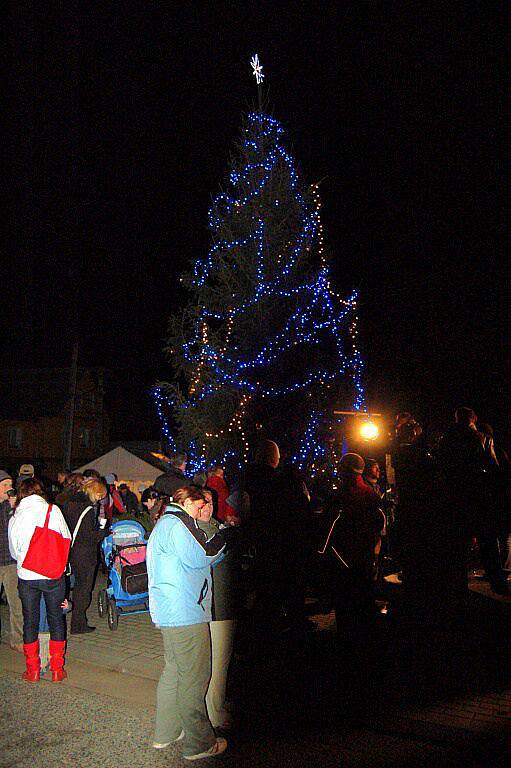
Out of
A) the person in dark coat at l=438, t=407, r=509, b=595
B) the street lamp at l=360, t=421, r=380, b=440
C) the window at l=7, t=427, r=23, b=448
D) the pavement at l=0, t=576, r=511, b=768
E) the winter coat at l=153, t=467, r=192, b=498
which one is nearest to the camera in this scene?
the pavement at l=0, t=576, r=511, b=768

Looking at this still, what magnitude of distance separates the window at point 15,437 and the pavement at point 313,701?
1914 inches

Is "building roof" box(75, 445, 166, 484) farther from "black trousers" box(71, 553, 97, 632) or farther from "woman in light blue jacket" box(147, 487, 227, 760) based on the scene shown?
"woman in light blue jacket" box(147, 487, 227, 760)

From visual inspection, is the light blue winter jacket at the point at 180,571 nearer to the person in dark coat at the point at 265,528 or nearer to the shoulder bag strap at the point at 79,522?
the person in dark coat at the point at 265,528

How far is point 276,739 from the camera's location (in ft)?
16.2

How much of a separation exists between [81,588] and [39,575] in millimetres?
2174

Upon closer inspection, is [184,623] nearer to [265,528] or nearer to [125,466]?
[265,528]

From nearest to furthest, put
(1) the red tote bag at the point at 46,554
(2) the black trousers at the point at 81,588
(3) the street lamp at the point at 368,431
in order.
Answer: (1) the red tote bag at the point at 46,554, (2) the black trousers at the point at 81,588, (3) the street lamp at the point at 368,431

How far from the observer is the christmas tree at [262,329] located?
54.5ft

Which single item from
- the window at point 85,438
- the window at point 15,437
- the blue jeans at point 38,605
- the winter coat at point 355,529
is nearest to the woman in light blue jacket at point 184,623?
the winter coat at point 355,529

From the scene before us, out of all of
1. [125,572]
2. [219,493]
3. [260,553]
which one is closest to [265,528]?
[260,553]

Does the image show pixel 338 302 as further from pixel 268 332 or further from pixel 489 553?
pixel 489 553

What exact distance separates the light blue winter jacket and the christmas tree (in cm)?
1149

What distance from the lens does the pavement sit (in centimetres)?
468

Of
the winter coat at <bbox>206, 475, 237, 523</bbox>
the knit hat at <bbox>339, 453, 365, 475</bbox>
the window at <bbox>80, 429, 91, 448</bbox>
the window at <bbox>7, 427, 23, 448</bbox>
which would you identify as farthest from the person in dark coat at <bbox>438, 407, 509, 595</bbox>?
the window at <bbox>80, 429, 91, 448</bbox>
